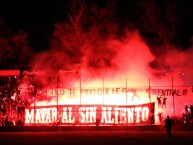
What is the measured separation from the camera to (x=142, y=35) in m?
52.5

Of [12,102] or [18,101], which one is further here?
[12,102]

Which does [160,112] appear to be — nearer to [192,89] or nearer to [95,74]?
[192,89]

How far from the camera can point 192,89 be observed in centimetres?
3856

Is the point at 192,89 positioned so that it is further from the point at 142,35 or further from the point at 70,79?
the point at 142,35

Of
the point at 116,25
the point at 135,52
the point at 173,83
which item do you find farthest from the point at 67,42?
the point at 173,83

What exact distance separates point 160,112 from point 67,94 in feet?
23.4

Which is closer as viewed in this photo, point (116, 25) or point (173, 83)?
point (173, 83)

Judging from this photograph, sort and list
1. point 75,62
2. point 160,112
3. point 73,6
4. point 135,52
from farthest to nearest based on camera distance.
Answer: point 73,6
point 75,62
point 135,52
point 160,112

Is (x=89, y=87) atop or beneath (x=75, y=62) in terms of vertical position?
beneath

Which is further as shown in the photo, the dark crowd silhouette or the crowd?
the crowd

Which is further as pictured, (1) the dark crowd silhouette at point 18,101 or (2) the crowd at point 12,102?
(2) the crowd at point 12,102

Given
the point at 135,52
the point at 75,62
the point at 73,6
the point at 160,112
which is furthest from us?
the point at 73,6

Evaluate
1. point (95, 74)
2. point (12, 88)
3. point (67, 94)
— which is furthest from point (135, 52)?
point (12, 88)

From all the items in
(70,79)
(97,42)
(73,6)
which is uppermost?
(73,6)
